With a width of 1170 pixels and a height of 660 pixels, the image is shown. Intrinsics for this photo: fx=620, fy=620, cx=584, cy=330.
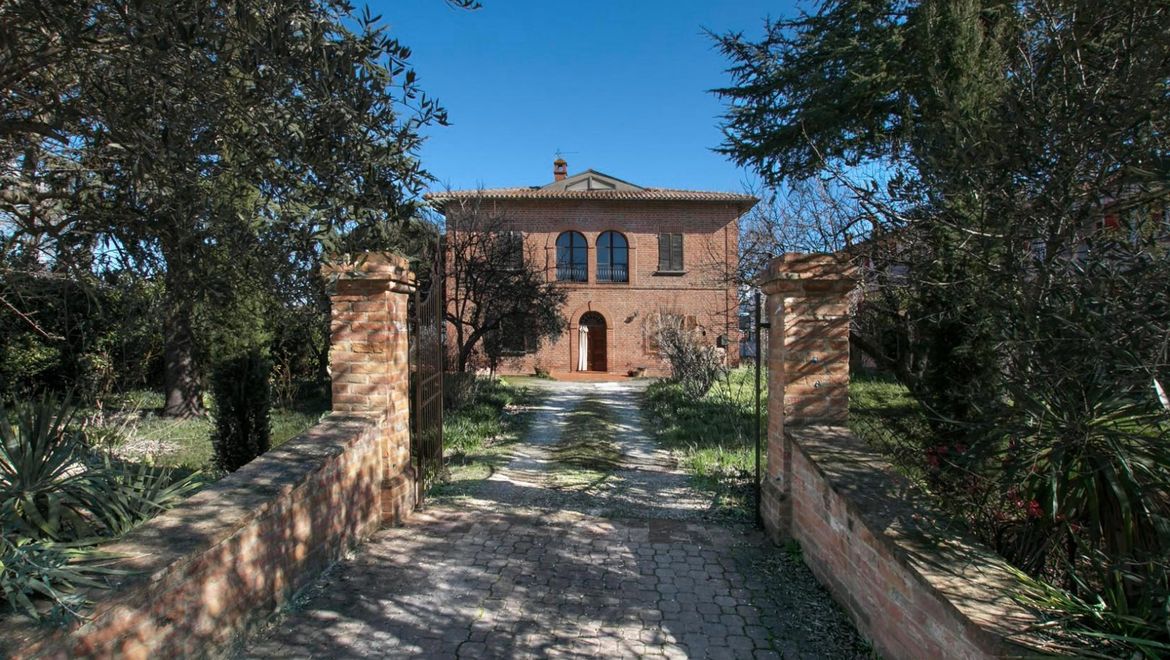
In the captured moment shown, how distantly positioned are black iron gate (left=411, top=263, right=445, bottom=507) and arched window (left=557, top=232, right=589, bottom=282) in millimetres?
19739

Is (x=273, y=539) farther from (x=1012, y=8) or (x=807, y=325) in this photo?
(x=1012, y=8)

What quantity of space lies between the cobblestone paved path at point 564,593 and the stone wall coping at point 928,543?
665 millimetres

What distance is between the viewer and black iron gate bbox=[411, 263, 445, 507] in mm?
5289

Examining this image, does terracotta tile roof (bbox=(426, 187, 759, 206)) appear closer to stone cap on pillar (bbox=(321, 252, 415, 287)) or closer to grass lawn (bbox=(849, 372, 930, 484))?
grass lawn (bbox=(849, 372, 930, 484))

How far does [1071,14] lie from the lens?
119 inches

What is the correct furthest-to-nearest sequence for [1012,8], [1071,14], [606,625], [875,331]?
A: [875,331] → [1012,8] → [606,625] → [1071,14]

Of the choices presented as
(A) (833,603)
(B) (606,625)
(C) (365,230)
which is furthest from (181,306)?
(A) (833,603)

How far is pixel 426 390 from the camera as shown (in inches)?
222

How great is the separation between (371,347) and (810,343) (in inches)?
125

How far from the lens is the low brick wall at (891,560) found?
214 cm

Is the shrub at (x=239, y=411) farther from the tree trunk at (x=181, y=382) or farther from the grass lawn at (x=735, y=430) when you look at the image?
the tree trunk at (x=181, y=382)

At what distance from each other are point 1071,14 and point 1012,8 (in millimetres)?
1934

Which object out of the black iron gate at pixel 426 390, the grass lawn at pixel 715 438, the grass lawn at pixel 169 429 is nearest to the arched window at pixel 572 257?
the grass lawn at pixel 715 438

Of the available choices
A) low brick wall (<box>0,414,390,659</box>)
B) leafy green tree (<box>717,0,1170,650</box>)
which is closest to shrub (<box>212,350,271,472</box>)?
low brick wall (<box>0,414,390,659</box>)
